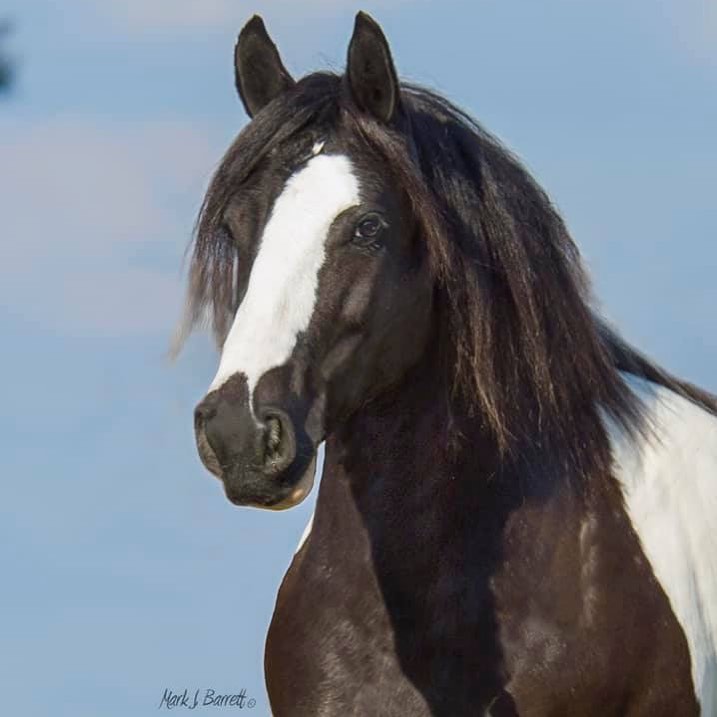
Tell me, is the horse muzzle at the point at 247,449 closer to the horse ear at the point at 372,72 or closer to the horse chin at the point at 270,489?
the horse chin at the point at 270,489

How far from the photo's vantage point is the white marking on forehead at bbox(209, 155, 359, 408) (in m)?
4.88

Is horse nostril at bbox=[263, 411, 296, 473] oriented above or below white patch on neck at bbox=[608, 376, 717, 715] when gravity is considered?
above

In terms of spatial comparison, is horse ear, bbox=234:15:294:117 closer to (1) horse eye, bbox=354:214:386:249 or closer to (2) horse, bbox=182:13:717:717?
(2) horse, bbox=182:13:717:717

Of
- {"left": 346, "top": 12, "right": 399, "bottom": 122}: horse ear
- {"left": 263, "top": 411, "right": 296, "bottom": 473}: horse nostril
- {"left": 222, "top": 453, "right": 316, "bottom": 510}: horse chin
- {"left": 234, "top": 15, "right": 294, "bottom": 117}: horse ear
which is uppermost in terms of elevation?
{"left": 234, "top": 15, "right": 294, "bottom": 117}: horse ear

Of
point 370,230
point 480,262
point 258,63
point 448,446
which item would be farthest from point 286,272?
point 258,63

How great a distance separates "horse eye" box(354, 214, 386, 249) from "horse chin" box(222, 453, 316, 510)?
68cm

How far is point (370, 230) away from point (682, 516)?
4.36 ft

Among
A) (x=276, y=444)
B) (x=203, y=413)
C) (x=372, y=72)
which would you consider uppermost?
(x=372, y=72)

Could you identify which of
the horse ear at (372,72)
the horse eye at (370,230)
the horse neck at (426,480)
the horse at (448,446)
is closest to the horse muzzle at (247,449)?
the horse at (448,446)

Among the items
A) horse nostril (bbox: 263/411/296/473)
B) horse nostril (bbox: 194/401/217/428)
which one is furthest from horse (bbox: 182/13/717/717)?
horse nostril (bbox: 194/401/217/428)

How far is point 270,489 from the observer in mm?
4801

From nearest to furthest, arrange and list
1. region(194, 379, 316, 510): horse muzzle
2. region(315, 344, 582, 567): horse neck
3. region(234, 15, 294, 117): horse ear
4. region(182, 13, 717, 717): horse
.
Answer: region(194, 379, 316, 510): horse muzzle
region(182, 13, 717, 717): horse
region(315, 344, 582, 567): horse neck
region(234, 15, 294, 117): horse ear

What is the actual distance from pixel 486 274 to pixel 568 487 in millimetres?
669

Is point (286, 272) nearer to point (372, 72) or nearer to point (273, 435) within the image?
point (273, 435)
